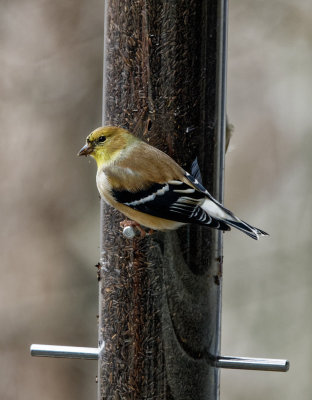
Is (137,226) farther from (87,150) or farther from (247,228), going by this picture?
(247,228)

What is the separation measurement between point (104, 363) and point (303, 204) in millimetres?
7529

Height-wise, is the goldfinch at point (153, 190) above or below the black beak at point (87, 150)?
below

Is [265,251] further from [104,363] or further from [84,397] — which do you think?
[104,363]

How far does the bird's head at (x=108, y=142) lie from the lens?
5.03 meters

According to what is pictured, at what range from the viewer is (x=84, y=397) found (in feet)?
42.9

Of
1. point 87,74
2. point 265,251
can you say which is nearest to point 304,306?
point 265,251

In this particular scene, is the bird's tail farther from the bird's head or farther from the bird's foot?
the bird's head

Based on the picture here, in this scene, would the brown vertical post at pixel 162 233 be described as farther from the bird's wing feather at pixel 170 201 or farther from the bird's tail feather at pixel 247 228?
the bird's tail feather at pixel 247 228

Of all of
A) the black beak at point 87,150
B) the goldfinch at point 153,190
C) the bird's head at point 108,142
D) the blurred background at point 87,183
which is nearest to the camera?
the goldfinch at point 153,190

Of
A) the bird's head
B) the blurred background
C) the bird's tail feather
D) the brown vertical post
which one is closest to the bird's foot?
the brown vertical post

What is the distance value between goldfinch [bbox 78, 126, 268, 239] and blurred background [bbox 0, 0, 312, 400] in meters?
7.14

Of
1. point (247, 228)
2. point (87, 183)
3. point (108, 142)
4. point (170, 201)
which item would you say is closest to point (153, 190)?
point (170, 201)

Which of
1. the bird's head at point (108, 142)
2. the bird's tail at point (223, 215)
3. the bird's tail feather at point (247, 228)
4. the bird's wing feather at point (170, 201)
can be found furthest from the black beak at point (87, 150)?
the bird's tail feather at point (247, 228)

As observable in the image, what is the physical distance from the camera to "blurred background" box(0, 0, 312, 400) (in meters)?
12.3
